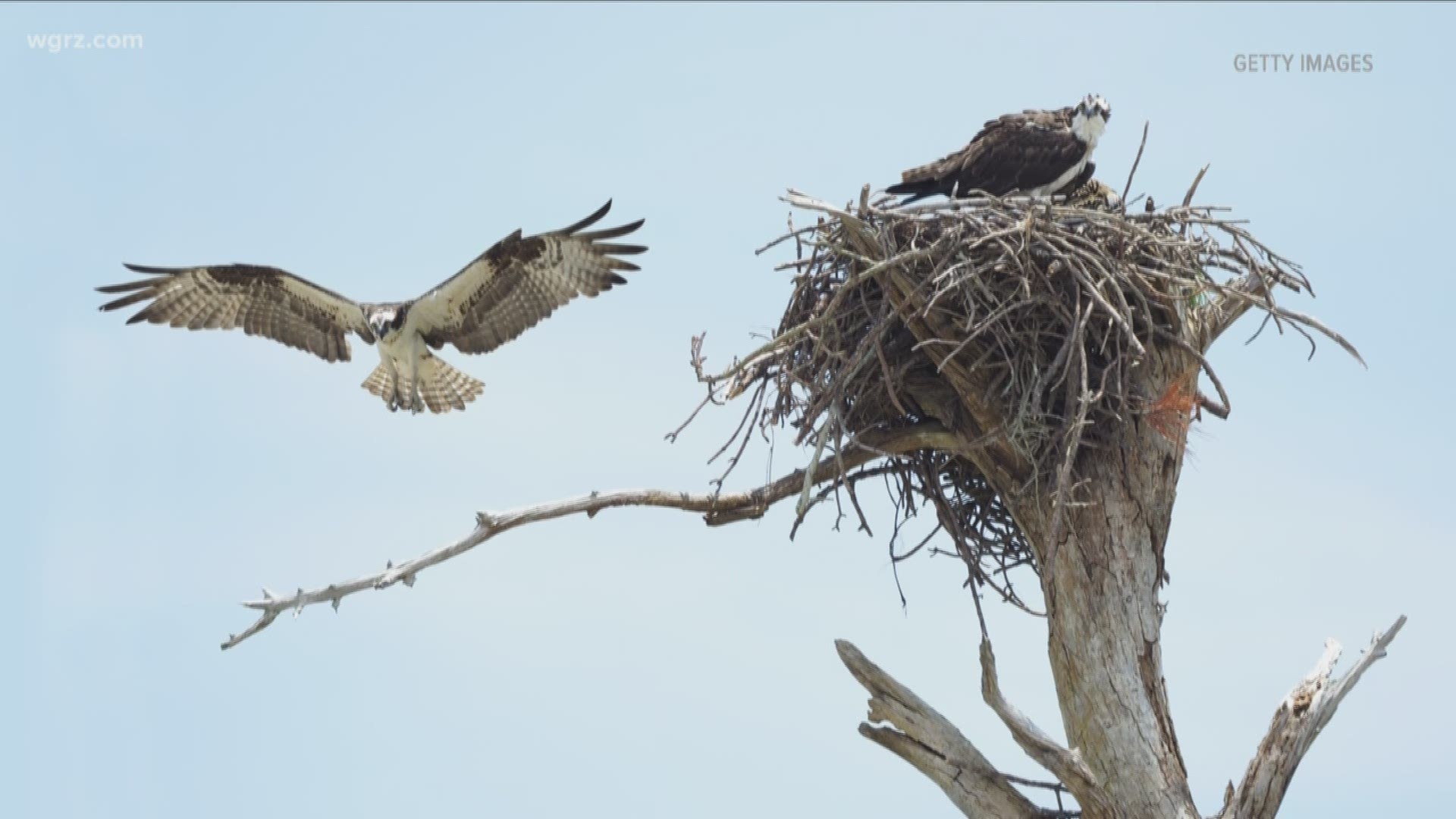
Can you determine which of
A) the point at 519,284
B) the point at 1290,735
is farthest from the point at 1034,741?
the point at 519,284

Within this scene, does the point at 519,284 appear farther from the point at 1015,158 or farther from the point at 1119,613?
the point at 1119,613

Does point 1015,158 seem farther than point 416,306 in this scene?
No

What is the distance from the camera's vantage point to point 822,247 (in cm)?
638

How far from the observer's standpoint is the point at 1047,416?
633 cm

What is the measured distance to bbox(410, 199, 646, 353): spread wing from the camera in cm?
880

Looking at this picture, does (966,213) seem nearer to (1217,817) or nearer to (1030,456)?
(1030,456)

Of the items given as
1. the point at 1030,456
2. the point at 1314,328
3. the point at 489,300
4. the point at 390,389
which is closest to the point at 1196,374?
the point at 1314,328

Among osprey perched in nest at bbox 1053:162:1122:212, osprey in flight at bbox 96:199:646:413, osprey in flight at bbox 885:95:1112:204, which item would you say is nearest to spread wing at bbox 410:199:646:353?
osprey in flight at bbox 96:199:646:413

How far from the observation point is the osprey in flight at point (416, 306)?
8891 millimetres

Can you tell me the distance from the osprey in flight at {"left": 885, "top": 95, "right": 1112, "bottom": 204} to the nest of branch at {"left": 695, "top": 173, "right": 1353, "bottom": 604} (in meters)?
0.85

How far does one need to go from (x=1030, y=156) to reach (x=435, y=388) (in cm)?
Answer: 451

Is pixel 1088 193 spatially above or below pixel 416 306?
below

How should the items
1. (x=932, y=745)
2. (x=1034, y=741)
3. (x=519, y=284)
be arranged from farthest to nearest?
(x=519, y=284) → (x=932, y=745) → (x=1034, y=741)

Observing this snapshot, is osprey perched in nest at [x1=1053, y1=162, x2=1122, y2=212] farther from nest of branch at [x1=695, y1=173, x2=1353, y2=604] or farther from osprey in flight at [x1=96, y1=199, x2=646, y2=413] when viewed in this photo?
osprey in flight at [x1=96, y1=199, x2=646, y2=413]
